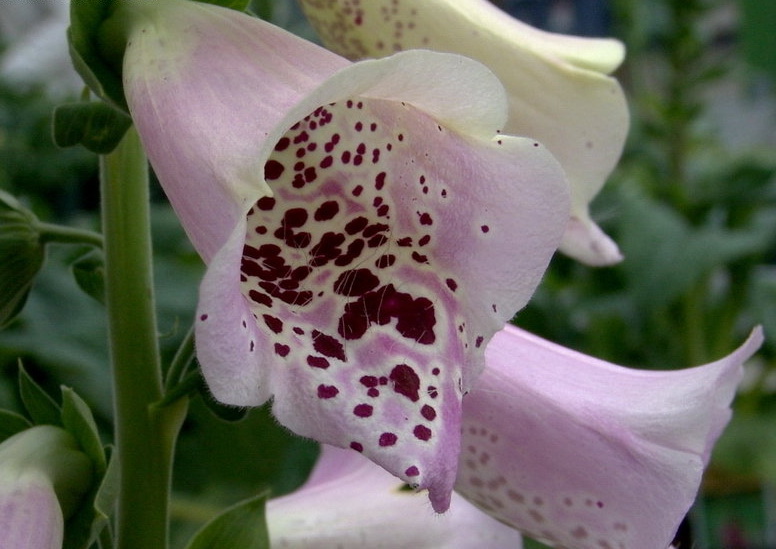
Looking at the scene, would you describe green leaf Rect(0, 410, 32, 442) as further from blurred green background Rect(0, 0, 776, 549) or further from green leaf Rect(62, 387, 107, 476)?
blurred green background Rect(0, 0, 776, 549)

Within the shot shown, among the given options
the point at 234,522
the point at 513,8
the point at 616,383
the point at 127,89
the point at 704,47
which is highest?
the point at 127,89

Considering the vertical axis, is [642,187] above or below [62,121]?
below

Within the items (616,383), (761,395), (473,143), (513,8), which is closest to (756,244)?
(761,395)

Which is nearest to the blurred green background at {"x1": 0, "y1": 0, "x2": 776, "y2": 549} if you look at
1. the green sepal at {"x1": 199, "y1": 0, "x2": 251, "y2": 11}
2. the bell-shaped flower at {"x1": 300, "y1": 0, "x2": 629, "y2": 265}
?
the bell-shaped flower at {"x1": 300, "y1": 0, "x2": 629, "y2": 265}

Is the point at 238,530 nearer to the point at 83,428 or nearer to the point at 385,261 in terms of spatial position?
the point at 83,428

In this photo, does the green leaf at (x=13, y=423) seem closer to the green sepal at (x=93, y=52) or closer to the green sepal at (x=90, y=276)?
the green sepal at (x=90, y=276)

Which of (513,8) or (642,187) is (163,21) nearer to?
(642,187)

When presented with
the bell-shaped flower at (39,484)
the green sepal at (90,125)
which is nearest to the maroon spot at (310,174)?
the green sepal at (90,125)
